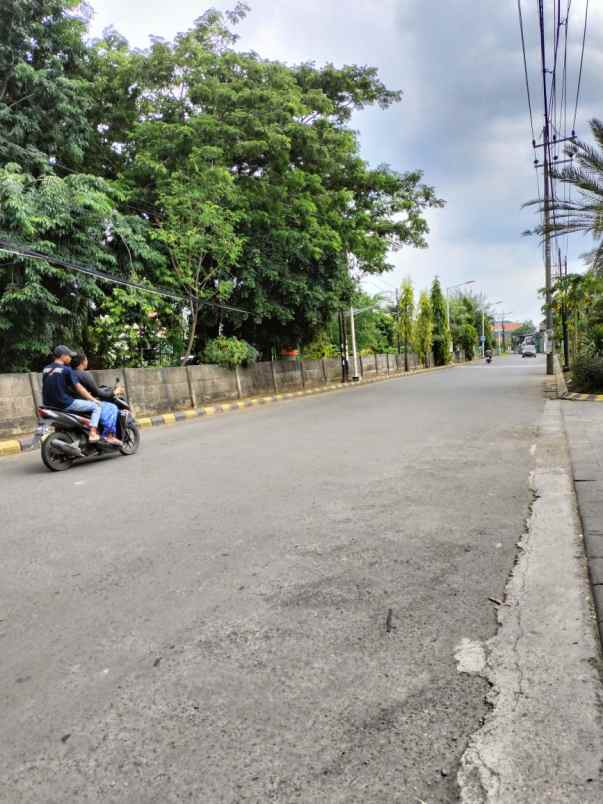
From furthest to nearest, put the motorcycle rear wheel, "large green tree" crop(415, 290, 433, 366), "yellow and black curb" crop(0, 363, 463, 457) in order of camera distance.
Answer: "large green tree" crop(415, 290, 433, 366), "yellow and black curb" crop(0, 363, 463, 457), the motorcycle rear wheel

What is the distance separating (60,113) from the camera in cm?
1661

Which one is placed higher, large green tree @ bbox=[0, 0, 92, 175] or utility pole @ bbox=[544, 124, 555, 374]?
large green tree @ bbox=[0, 0, 92, 175]

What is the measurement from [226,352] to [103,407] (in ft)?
36.9

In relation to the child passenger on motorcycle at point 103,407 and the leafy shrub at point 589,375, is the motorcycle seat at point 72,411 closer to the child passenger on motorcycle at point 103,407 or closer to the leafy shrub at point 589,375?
the child passenger on motorcycle at point 103,407

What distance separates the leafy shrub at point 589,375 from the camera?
14.5 metres

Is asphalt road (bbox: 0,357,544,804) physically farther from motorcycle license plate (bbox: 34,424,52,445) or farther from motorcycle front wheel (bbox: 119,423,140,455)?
motorcycle front wheel (bbox: 119,423,140,455)

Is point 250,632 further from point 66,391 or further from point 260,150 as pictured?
point 260,150

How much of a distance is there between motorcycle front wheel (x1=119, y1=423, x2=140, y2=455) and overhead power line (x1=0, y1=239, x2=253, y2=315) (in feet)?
16.6

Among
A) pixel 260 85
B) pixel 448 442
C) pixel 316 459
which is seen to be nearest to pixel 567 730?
pixel 316 459

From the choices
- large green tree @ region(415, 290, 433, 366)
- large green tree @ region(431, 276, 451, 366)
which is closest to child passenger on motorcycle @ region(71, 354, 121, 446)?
large green tree @ region(415, 290, 433, 366)

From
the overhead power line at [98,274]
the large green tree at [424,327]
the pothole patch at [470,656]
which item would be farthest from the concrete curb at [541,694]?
the large green tree at [424,327]

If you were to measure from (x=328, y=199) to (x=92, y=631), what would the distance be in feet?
68.6

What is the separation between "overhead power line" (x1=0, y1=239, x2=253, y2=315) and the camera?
39.2 feet

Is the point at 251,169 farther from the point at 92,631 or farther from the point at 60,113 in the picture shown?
the point at 92,631
